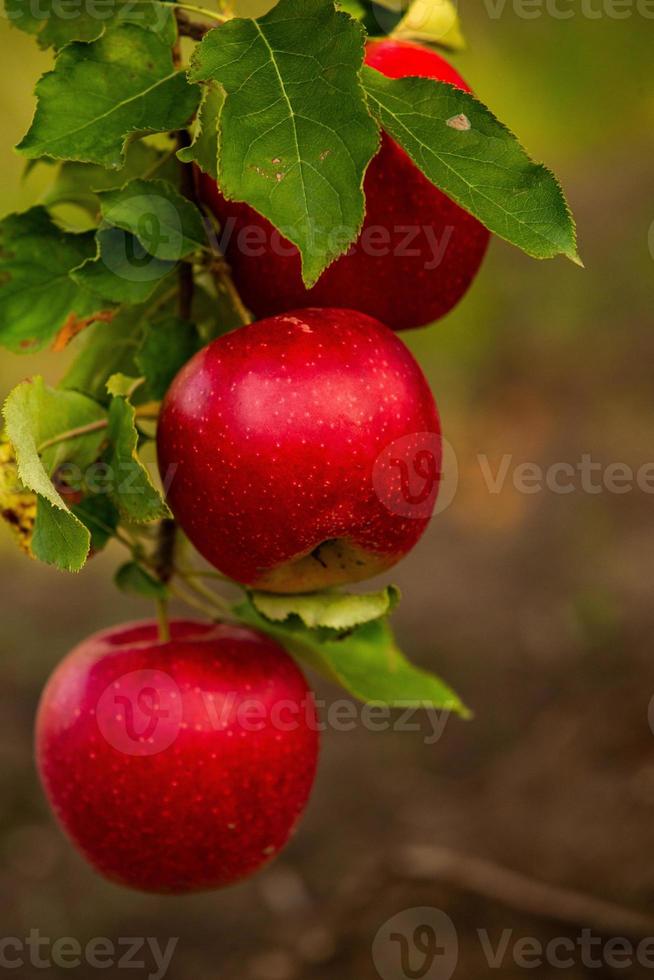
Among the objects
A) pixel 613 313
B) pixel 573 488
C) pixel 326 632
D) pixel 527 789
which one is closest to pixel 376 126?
pixel 326 632

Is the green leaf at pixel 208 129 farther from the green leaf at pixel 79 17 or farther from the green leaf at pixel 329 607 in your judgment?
the green leaf at pixel 329 607

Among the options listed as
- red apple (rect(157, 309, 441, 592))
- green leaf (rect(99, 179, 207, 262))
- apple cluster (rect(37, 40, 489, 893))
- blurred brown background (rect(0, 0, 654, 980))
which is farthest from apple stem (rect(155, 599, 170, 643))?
blurred brown background (rect(0, 0, 654, 980))

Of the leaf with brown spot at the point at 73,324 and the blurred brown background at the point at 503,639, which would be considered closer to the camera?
the leaf with brown spot at the point at 73,324

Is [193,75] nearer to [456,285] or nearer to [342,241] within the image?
[342,241]

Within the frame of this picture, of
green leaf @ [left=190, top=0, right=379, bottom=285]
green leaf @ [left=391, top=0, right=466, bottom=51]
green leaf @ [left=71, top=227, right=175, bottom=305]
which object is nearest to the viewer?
green leaf @ [left=190, top=0, right=379, bottom=285]

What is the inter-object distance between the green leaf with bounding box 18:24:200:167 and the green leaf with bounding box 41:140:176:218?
82 millimetres

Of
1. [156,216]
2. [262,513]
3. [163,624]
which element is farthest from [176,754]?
Result: [156,216]

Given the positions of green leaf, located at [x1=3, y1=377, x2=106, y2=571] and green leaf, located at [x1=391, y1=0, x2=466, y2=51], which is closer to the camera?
green leaf, located at [x1=3, y1=377, x2=106, y2=571]

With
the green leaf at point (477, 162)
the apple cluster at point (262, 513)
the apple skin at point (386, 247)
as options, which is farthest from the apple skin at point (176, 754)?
the green leaf at point (477, 162)

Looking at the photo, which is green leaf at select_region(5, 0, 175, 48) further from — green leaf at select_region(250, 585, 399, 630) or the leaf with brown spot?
green leaf at select_region(250, 585, 399, 630)

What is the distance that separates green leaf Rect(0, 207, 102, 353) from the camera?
64 cm

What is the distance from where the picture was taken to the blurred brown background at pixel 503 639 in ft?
5.74

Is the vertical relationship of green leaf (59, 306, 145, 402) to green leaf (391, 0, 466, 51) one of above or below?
below

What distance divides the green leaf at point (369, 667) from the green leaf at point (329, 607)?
0.09 meters
